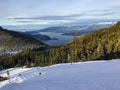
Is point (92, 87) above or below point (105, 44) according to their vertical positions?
above

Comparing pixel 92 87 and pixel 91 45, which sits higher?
pixel 92 87

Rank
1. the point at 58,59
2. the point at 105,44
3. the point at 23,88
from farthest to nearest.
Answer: the point at 58,59 < the point at 105,44 < the point at 23,88

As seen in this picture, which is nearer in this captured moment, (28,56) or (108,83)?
(108,83)

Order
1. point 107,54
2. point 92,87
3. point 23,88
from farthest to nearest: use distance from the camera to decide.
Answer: point 107,54 → point 23,88 → point 92,87

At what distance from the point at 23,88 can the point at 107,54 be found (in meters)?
67.1

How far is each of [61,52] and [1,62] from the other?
1723 inches

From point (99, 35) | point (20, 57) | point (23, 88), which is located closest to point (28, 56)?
point (20, 57)

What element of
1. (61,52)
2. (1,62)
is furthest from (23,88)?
(1,62)

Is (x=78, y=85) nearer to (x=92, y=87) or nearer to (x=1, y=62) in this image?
(x=92, y=87)

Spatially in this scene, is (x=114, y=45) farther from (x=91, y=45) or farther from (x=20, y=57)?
(x=20, y=57)

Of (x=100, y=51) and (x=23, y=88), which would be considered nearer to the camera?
(x=23, y=88)

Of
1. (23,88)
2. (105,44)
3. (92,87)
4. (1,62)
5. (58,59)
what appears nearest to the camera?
(92,87)

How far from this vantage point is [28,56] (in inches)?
5945

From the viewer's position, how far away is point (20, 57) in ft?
502
